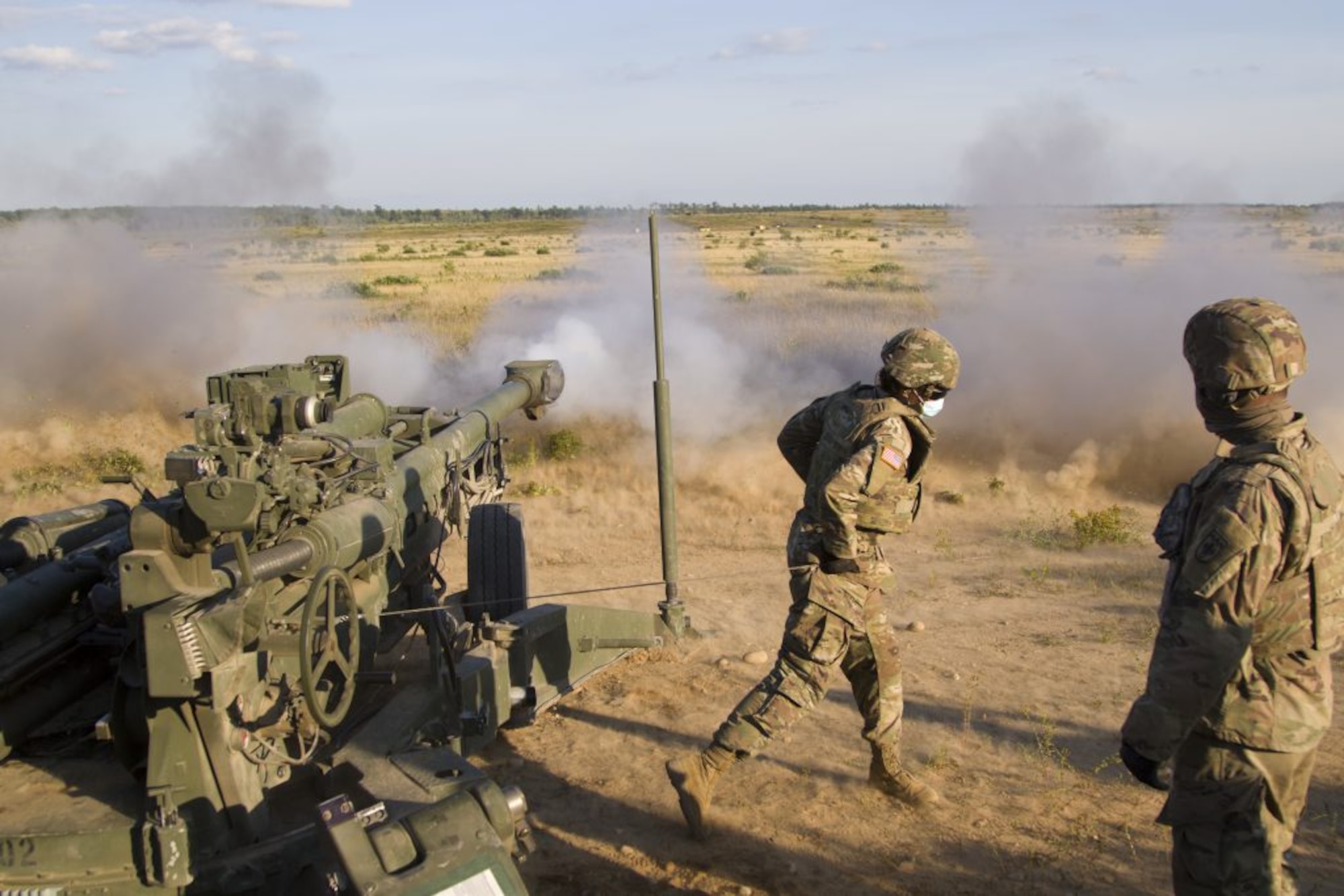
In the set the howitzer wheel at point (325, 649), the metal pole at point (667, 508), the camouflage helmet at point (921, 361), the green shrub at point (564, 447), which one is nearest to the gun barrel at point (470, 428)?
the metal pole at point (667, 508)

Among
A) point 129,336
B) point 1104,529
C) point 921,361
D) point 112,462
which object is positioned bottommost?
point 1104,529

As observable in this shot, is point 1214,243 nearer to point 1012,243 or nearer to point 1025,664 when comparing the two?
point 1012,243

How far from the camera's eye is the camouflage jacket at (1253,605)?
114 inches

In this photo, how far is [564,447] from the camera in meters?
12.7

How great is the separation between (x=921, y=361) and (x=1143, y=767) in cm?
192

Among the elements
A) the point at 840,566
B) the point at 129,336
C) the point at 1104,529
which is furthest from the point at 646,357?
the point at 840,566

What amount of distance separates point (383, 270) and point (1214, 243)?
80.1ft

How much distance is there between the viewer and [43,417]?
15.2m

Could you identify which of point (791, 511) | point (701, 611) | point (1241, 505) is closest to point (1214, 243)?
point (791, 511)

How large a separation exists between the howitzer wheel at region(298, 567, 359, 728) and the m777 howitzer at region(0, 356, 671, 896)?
0.01 m

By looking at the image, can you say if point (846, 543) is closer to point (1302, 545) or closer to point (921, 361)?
point (921, 361)

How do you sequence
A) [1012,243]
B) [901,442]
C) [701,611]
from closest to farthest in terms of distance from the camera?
[901,442] < [701,611] < [1012,243]

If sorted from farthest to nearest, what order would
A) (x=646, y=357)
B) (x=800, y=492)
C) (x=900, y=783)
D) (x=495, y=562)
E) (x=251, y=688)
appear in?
(x=646, y=357)
(x=800, y=492)
(x=495, y=562)
(x=900, y=783)
(x=251, y=688)

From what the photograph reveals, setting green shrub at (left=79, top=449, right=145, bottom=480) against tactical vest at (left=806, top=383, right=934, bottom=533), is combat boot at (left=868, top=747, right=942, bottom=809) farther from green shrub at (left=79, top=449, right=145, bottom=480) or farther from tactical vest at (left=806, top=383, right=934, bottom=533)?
green shrub at (left=79, top=449, right=145, bottom=480)
